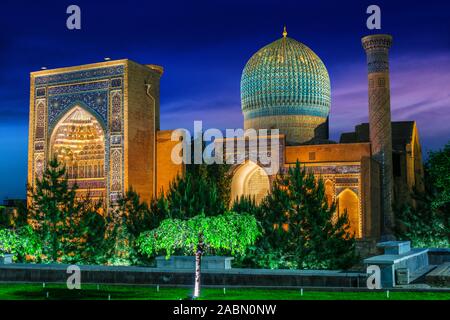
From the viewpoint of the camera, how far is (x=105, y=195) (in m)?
20.7

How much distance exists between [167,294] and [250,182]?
47.6 feet

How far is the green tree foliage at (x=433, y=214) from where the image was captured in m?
15.9

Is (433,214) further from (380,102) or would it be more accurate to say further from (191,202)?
(191,202)

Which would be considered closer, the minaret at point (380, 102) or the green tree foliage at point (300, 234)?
the green tree foliage at point (300, 234)

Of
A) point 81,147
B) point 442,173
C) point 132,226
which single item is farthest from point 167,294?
point 81,147

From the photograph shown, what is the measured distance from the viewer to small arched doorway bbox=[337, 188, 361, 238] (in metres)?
20.5

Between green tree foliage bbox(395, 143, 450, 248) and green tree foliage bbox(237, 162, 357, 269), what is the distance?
2.95 m

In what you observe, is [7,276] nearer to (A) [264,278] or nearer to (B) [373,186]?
(A) [264,278]

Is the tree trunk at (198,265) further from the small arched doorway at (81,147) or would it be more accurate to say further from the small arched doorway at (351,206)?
the small arched doorway at (81,147)

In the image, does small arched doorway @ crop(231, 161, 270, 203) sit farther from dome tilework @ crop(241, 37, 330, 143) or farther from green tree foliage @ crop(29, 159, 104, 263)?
green tree foliage @ crop(29, 159, 104, 263)

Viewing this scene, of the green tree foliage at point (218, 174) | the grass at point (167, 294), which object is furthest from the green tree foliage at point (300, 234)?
the green tree foliage at point (218, 174)

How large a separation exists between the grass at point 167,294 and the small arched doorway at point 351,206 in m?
11.8

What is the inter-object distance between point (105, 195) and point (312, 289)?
42.0 ft
